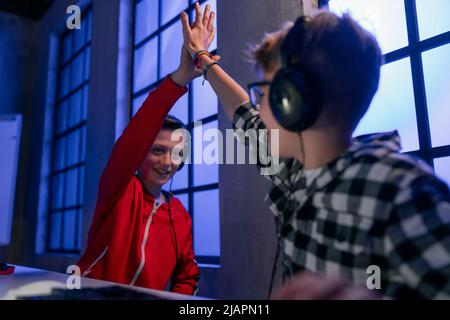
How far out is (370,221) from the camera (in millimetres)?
493

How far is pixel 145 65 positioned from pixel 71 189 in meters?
1.64

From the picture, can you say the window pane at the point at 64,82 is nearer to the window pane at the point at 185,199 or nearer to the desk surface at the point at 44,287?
the window pane at the point at 185,199

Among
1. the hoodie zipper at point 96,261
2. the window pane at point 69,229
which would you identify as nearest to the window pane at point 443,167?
the hoodie zipper at point 96,261

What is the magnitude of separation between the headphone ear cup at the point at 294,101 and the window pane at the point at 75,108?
3368 mm

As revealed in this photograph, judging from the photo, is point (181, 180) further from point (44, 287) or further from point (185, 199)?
point (44, 287)

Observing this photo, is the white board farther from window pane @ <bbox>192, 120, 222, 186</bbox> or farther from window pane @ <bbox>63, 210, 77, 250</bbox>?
window pane @ <bbox>63, 210, 77, 250</bbox>

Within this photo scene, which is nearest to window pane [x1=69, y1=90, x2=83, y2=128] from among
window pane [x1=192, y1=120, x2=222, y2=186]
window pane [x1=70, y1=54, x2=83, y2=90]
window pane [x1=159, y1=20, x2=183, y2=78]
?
window pane [x1=70, y1=54, x2=83, y2=90]

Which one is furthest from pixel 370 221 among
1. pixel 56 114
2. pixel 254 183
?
pixel 56 114

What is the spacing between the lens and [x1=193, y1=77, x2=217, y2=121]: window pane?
1.99 meters

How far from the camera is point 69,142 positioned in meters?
3.69

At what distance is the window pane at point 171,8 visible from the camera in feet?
7.63

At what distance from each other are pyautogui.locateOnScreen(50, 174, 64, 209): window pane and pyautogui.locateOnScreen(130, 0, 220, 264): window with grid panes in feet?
5.22

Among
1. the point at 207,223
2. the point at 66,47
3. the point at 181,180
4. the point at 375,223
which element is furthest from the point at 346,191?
the point at 66,47

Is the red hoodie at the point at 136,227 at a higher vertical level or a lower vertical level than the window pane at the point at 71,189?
lower
